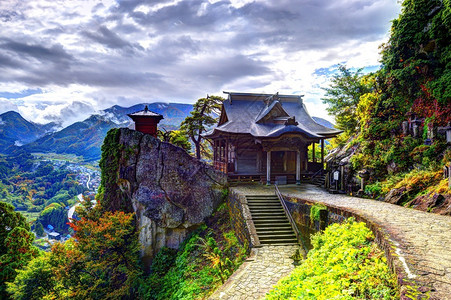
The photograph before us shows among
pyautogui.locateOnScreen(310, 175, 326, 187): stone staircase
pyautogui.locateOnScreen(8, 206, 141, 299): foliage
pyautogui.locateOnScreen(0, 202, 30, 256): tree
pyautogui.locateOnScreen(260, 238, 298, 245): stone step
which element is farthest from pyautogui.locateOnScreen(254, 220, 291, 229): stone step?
pyautogui.locateOnScreen(0, 202, 30, 256): tree

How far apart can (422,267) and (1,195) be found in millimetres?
119943

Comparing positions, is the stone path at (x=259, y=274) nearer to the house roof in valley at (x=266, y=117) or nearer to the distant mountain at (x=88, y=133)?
the house roof in valley at (x=266, y=117)

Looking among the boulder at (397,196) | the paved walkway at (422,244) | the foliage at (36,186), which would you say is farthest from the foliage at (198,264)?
the foliage at (36,186)

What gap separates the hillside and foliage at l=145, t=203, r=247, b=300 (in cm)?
795

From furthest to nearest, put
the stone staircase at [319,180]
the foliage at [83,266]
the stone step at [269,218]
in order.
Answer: the stone staircase at [319,180]
the foliage at [83,266]
the stone step at [269,218]

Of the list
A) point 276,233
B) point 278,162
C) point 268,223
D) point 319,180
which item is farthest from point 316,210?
point 278,162

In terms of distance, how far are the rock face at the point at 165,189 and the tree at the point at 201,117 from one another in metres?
8.94

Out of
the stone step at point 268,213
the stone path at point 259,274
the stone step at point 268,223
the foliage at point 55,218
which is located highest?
the stone step at point 268,213

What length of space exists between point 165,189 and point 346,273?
1393 centimetres

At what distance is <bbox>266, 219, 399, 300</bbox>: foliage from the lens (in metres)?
4.53

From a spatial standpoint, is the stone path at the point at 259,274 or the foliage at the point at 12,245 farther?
the foliage at the point at 12,245

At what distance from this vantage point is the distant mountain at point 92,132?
149000 millimetres

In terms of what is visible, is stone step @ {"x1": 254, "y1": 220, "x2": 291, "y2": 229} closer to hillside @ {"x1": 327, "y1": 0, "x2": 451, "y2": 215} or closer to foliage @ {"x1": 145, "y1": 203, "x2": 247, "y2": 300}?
foliage @ {"x1": 145, "y1": 203, "x2": 247, "y2": 300}

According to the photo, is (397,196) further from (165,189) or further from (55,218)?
(55,218)
